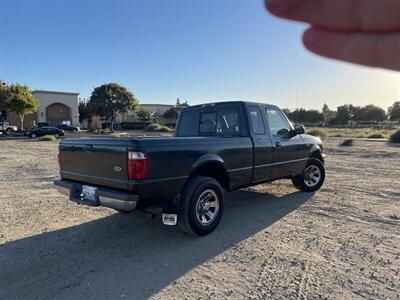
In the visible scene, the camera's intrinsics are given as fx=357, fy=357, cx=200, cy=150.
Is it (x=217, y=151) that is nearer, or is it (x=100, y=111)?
(x=217, y=151)

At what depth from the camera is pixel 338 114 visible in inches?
3812

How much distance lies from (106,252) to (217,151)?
223 centimetres

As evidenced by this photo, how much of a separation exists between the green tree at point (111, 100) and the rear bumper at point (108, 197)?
4947cm

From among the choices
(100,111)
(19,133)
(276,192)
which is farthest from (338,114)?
(276,192)

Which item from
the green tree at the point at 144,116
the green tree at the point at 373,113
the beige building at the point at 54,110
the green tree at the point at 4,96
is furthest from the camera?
the green tree at the point at 373,113

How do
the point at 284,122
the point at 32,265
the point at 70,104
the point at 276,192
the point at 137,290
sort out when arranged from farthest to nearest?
the point at 70,104 < the point at 276,192 < the point at 284,122 < the point at 32,265 < the point at 137,290

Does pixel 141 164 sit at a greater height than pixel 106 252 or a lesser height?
greater

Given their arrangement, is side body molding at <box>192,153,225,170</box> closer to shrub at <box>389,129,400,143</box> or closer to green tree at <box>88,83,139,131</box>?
shrub at <box>389,129,400,143</box>

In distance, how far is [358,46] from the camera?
915mm

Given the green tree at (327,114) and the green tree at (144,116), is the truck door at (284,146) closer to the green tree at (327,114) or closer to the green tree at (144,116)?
the green tree at (144,116)

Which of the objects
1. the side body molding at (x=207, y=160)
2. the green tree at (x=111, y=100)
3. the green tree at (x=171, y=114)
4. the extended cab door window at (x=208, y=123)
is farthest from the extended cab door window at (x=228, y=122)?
the green tree at (x=171, y=114)

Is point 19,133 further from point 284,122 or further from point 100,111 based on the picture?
point 284,122

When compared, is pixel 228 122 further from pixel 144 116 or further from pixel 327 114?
pixel 327 114

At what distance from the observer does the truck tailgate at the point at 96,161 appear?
15.4 feet
